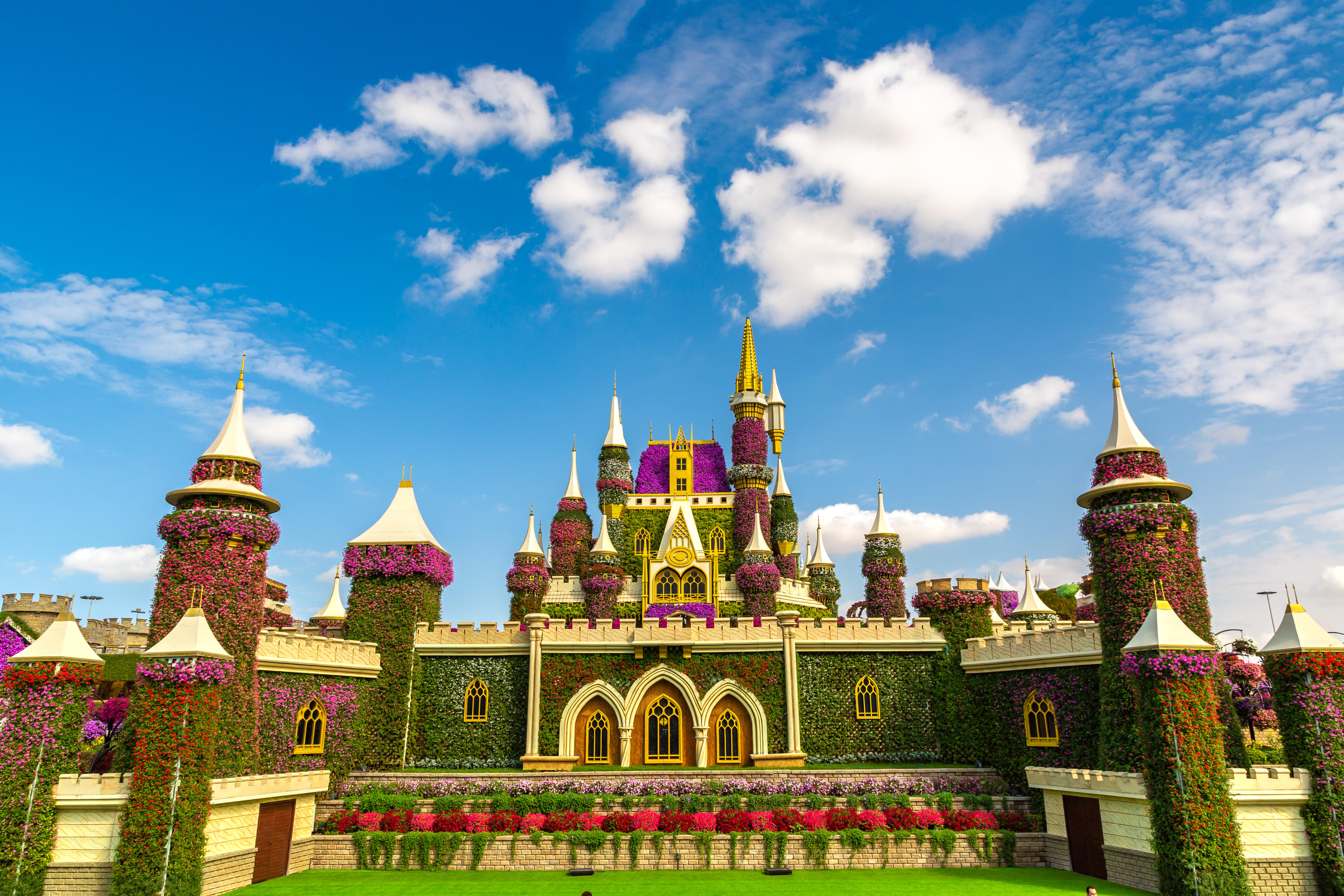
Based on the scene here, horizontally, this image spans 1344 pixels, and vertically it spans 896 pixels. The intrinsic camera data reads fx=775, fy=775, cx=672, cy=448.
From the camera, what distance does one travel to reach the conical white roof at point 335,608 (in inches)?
1400

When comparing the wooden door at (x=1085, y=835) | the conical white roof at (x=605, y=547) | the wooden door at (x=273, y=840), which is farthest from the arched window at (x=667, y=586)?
the wooden door at (x=1085, y=835)

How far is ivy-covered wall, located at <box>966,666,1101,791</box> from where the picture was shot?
19812 millimetres

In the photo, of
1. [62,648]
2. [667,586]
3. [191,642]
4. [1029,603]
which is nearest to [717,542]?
[667,586]

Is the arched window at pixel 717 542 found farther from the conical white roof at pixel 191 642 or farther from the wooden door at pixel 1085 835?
the conical white roof at pixel 191 642

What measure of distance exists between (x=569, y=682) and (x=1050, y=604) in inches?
1519

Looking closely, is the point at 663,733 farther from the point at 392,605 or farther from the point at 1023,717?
the point at 1023,717

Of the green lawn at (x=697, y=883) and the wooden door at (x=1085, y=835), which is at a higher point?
the wooden door at (x=1085, y=835)

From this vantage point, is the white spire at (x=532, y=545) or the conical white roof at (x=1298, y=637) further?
the white spire at (x=532, y=545)

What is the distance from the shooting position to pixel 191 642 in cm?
1686

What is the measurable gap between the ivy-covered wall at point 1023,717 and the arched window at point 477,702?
15.5 meters

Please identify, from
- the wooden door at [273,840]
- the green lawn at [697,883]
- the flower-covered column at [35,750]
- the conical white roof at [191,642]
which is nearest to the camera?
the flower-covered column at [35,750]

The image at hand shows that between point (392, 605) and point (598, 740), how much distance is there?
8.03 metres

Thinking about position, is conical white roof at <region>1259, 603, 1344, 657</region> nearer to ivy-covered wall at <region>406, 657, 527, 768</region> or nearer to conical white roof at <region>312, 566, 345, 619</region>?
ivy-covered wall at <region>406, 657, 527, 768</region>

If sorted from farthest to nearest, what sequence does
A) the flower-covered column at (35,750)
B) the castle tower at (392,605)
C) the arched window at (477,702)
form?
1. the arched window at (477,702)
2. the castle tower at (392,605)
3. the flower-covered column at (35,750)
